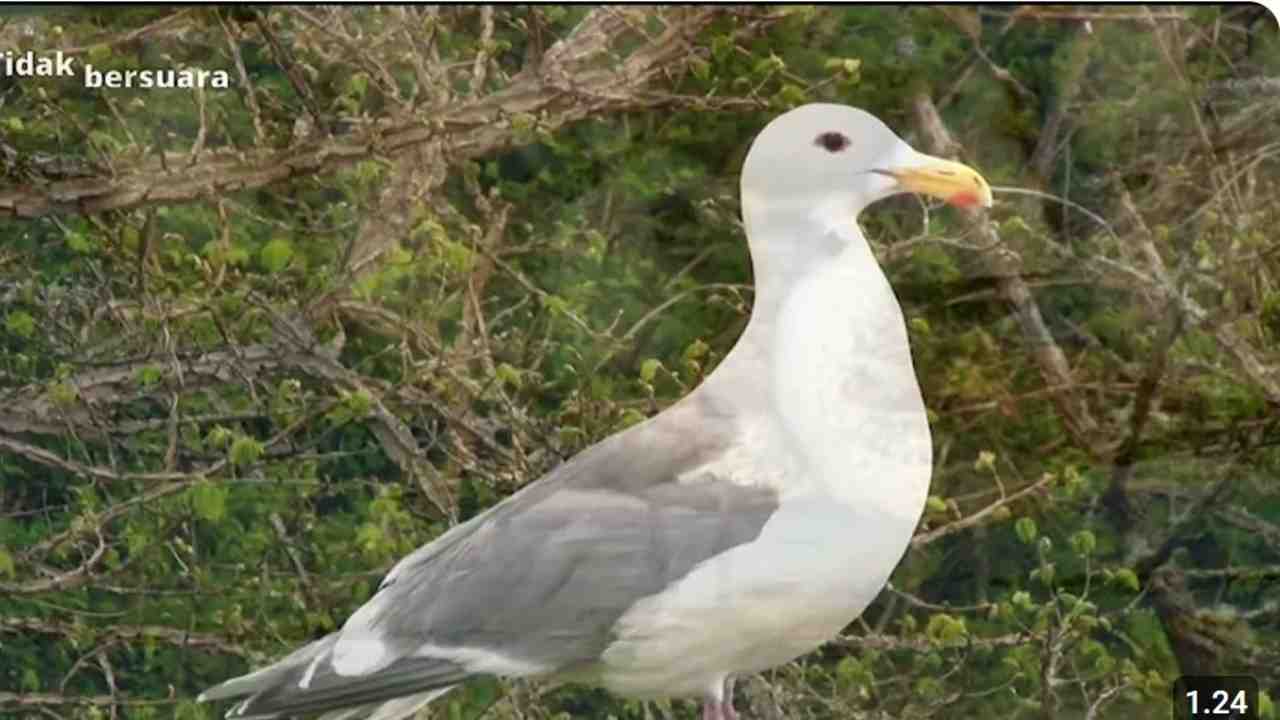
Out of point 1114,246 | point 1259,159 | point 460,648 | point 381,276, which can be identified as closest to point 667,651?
point 460,648

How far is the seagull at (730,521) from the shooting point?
6.55ft

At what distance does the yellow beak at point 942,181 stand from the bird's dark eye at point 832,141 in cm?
4

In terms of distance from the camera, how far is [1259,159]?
7.09ft

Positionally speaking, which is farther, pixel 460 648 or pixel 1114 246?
pixel 1114 246

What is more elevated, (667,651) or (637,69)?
(637,69)

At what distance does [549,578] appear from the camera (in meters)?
2.00

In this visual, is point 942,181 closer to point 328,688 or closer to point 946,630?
point 946,630

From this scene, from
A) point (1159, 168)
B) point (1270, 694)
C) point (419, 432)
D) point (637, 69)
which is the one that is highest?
point (637, 69)

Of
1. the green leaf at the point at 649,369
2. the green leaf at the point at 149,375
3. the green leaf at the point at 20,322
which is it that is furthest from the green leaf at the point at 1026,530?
the green leaf at the point at 20,322

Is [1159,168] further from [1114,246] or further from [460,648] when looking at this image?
[460,648]

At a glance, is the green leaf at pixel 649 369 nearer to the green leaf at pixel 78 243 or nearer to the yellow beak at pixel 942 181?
the yellow beak at pixel 942 181

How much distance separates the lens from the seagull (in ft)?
6.55

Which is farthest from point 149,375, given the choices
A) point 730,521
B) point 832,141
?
point 832,141

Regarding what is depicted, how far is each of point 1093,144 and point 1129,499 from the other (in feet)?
1.16
